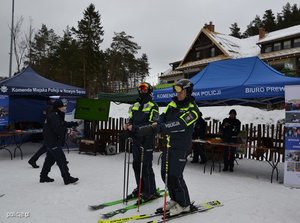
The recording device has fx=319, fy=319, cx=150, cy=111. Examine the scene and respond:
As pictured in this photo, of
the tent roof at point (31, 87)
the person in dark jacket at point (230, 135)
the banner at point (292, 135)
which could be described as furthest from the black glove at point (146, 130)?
the tent roof at point (31, 87)

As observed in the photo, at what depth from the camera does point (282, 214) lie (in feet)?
15.0

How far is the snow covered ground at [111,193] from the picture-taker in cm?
433

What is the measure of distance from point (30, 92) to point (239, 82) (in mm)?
5986

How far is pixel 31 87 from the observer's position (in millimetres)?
9531

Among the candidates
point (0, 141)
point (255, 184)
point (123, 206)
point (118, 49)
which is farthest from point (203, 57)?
point (123, 206)

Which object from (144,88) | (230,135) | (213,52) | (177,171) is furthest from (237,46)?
(177,171)

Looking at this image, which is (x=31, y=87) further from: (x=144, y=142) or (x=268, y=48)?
(x=268, y=48)

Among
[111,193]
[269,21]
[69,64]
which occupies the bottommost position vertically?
[111,193]

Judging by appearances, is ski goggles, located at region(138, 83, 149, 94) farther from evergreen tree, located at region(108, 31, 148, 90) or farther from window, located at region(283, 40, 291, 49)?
evergreen tree, located at region(108, 31, 148, 90)

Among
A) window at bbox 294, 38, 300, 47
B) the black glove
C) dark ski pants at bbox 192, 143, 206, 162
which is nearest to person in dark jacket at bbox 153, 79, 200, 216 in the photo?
the black glove

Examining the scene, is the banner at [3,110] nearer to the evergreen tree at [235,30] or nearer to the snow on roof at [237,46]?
the snow on roof at [237,46]

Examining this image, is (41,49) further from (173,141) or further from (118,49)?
(173,141)

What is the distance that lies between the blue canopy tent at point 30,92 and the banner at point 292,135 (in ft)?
22.8

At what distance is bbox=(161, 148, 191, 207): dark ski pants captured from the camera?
4109 mm
